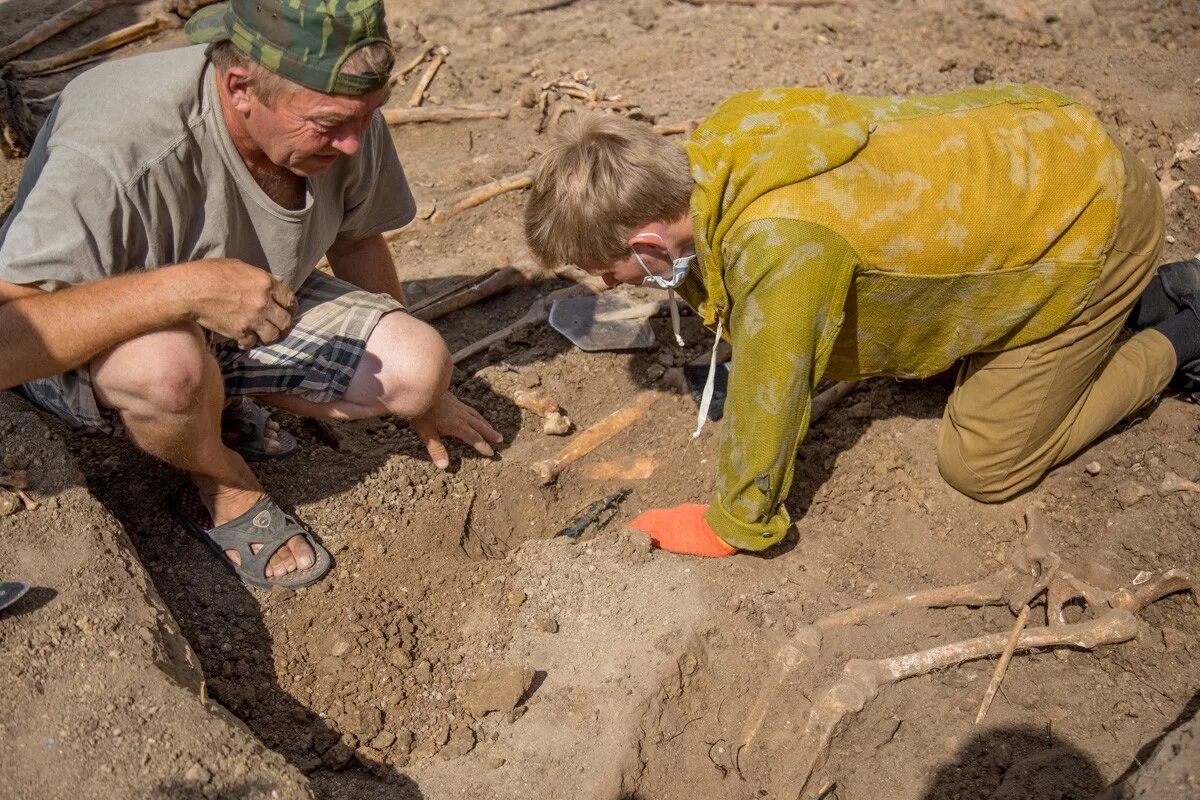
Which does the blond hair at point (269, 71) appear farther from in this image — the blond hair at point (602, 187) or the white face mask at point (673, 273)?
the white face mask at point (673, 273)

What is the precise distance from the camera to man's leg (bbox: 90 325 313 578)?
300 centimetres

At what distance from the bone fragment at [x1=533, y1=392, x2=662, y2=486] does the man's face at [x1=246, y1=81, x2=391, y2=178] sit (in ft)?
4.86

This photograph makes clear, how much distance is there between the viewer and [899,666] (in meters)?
3.16

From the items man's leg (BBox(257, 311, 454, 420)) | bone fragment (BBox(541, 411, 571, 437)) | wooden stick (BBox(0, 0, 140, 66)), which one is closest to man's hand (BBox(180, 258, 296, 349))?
man's leg (BBox(257, 311, 454, 420))

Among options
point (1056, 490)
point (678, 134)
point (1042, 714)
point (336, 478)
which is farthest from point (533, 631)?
point (678, 134)

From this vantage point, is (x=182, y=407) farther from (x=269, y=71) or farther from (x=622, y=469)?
(x=622, y=469)

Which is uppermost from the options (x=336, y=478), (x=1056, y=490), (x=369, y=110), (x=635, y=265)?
(x=369, y=110)

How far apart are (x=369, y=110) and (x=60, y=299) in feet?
3.39

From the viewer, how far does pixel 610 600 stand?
11.4 ft

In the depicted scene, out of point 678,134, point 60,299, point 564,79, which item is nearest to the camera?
point 60,299

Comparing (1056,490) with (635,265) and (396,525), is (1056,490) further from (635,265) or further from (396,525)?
(396,525)

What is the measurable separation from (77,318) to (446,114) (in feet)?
12.3

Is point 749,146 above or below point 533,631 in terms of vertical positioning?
above

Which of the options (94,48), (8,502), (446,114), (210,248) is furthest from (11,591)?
(94,48)
